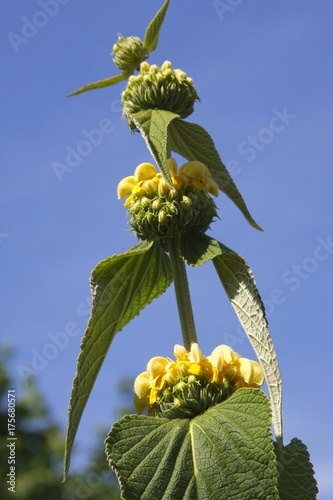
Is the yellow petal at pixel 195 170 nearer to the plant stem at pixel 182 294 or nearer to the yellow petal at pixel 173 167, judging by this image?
the yellow petal at pixel 173 167

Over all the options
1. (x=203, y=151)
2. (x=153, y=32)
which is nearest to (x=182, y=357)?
(x=203, y=151)

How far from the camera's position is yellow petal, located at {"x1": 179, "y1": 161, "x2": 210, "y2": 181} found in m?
2.29

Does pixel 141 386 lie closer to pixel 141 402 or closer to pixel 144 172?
pixel 141 402

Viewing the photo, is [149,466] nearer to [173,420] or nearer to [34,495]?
[173,420]

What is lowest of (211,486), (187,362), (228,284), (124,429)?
(211,486)

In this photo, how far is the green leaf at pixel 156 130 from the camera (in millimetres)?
2070

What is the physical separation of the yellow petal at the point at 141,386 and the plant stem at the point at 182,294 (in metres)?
0.19

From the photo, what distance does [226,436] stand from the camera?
182cm

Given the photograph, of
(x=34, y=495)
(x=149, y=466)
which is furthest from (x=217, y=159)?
(x=34, y=495)

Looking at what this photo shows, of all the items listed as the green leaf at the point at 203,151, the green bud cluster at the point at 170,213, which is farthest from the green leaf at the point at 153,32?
the green bud cluster at the point at 170,213

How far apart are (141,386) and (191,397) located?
0.55ft

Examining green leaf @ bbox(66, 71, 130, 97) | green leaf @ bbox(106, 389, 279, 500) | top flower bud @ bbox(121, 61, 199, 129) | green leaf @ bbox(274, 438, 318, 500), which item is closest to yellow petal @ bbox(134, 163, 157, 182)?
top flower bud @ bbox(121, 61, 199, 129)

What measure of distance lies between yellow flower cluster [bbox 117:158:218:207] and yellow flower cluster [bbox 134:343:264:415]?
529mm

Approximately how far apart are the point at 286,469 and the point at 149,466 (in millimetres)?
409
